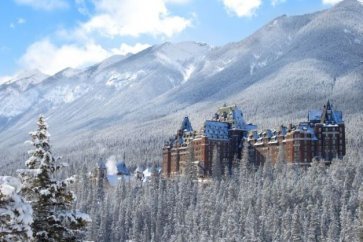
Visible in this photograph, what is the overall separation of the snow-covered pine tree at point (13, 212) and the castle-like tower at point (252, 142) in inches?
4979

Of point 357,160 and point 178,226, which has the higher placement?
point 357,160

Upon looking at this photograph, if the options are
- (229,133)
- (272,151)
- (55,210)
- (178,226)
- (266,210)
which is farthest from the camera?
(229,133)

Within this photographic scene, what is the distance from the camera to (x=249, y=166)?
14112 centimetres

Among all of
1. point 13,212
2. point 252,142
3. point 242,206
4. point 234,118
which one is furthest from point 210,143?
point 13,212

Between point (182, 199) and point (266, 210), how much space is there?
85.7 feet

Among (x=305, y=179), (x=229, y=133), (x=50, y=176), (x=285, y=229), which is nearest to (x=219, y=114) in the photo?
(x=229, y=133)

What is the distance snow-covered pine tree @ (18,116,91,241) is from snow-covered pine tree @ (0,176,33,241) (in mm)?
3741

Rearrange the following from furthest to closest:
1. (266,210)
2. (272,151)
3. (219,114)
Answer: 1. (219,114)
2. (272,151)
3. (266,210)

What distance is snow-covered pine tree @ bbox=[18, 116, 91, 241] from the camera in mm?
18578

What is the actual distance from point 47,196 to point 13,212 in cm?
473

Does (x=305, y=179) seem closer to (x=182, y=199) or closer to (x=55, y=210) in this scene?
(x=182, y=199)

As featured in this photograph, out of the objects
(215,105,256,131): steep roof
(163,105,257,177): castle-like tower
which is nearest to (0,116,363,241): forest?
(163,105,257,177): castle-like tower

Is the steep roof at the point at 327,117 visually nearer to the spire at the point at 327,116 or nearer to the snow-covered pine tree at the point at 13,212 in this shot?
the spire at the point at 327,116

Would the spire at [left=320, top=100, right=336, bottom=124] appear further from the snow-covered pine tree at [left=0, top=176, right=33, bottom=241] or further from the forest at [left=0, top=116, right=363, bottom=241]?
the snow-covered pine tree at [left=0, top=176, right=33, bottom=241]
